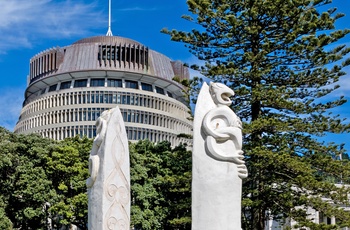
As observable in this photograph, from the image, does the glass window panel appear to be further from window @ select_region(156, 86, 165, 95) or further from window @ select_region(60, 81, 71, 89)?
window @ select_region(156, 86, 165, 95)

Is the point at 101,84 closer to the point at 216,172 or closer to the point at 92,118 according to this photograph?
the point at 92,118

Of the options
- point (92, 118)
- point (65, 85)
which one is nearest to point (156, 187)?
point (92, 118)

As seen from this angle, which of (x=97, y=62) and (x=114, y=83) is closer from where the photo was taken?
(x=97, y=62)

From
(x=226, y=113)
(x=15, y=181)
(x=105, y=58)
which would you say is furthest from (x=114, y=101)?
(x=226, y=113)

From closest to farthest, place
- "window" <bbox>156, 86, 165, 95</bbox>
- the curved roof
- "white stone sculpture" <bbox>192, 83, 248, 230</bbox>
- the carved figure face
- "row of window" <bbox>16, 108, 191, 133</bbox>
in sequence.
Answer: "white stone sculpture" <bbox>192, 83, 248, 230</bbox>
the carved figure face
"row of window" <bbox>16, 108, 191, 133</bbox>
the curved roof
"window" <bbox>156, 86, 165, 95</bbox>

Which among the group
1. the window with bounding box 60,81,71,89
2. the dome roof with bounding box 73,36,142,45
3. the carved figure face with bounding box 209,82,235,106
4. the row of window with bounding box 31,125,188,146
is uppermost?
the dome roof with bounding box 73,36,142,45

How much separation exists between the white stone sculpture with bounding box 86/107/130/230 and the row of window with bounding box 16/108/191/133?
54.8 m

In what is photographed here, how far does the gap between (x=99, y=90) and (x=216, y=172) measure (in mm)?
59056

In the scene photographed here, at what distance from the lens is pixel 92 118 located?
218 ft

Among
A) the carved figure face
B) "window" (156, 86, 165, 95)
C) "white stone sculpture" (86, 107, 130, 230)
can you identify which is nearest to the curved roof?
"window" (156, 86, 165, 95)

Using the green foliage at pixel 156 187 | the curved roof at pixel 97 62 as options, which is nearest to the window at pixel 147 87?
the curved roof at pixel 97 62

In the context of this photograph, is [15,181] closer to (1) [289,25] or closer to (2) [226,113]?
(1) [289,25]

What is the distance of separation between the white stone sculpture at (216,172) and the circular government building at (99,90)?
56.9 m

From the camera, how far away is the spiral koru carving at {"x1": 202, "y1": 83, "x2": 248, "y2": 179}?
8430 mm
